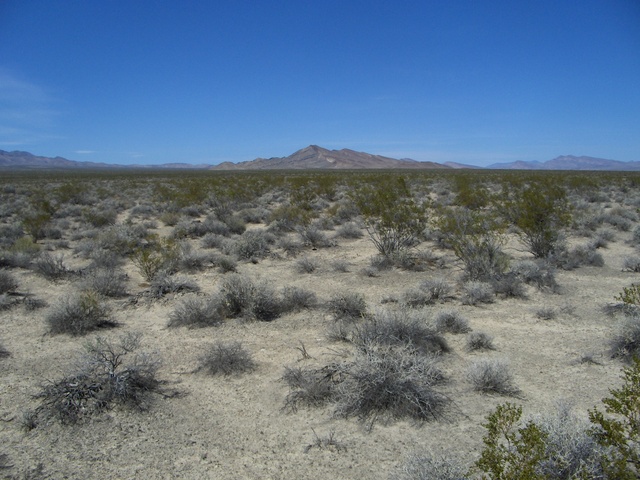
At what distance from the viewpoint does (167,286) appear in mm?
8930

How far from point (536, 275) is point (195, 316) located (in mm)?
6761

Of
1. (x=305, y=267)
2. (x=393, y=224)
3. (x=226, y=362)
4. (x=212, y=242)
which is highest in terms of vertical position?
(x=393, y=224)

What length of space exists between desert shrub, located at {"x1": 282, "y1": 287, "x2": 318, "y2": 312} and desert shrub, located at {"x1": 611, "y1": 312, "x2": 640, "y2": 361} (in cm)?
464

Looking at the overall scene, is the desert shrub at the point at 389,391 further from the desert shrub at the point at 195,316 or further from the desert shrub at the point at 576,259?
the desert shrub at the point at 576,259

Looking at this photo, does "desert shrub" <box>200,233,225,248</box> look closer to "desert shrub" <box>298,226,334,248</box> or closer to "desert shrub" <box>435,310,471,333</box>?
"desert shrub" <box>298,226,334,248</box>

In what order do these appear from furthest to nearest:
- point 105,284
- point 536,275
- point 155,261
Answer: point 155,261 < point 536,275 < point 105,284

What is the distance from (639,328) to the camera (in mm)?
5609

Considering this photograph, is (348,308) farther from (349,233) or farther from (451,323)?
(349,233)

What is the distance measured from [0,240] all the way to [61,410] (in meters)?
12.1

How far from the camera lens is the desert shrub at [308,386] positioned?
4867 mm

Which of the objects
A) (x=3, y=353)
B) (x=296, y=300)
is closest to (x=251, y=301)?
(x=296, y=300)

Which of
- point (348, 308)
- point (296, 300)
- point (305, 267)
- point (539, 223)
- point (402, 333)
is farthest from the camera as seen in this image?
point (539, 223)

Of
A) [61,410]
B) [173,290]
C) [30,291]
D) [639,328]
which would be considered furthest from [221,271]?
[639,328]

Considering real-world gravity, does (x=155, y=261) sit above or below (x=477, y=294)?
above
